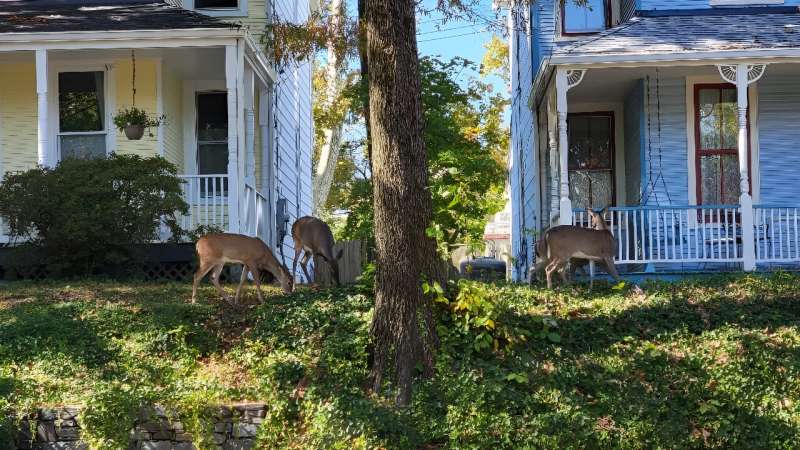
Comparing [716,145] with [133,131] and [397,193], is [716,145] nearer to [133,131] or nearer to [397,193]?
[397,193]

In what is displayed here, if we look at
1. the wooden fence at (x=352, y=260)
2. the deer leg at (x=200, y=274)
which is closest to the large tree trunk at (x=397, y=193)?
the deer leg at (x=200, y=274)

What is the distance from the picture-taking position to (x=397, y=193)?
34.4 feet

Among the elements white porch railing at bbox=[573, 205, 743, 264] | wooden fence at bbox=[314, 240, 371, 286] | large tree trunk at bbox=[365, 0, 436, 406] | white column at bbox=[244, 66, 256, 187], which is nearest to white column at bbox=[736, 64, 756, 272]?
white porch railing at bbox=[573, 205, 743, 264]

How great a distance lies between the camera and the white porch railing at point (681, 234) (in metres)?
15.2

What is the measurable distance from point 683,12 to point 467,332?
9149 millimetres

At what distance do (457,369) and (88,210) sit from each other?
670 cm

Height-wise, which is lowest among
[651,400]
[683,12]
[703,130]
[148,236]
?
[651,400]

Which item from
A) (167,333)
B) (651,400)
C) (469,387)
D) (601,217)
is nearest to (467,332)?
(469,387)

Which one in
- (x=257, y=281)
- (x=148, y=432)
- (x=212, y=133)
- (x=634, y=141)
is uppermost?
(x=212, y=133)

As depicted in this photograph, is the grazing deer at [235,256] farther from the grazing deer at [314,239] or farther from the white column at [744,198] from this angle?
the white column at [744,198]

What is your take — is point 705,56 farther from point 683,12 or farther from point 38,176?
point 38,176

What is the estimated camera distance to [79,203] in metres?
14.9

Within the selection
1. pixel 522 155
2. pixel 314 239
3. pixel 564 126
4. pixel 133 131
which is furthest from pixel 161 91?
pixel 522 155

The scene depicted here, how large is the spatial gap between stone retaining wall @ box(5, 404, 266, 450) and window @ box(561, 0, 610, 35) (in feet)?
36.5
